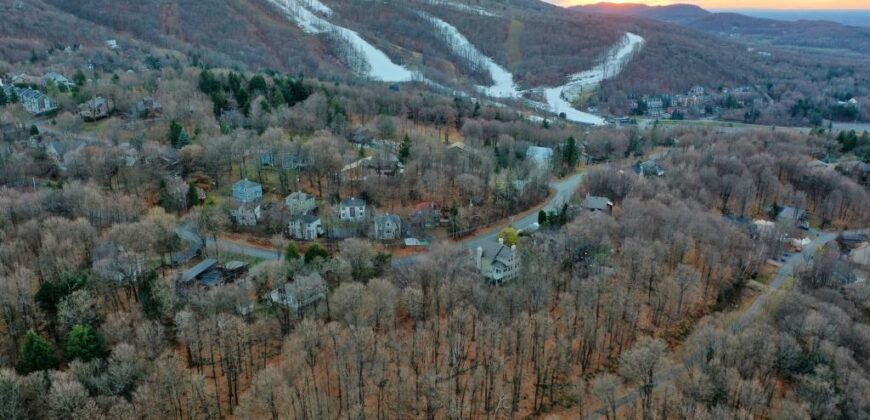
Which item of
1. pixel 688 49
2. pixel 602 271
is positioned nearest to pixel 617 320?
pixel 602 271

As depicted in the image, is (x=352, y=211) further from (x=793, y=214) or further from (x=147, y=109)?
(x=793, y=214)

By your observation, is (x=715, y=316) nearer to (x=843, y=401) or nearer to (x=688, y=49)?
(x=843, y=401)

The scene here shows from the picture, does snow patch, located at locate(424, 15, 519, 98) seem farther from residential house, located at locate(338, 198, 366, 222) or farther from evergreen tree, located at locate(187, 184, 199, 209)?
evergreen tree, located at locate(187, 184, 199, 209)

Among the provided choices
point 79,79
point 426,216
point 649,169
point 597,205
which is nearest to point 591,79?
point 649,169

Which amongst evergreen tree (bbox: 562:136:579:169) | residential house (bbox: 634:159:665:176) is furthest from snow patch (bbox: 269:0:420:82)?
residential house (bbox: 634:159:665:176)

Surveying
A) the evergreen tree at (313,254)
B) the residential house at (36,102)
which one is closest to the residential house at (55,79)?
the residential house at (36,102)

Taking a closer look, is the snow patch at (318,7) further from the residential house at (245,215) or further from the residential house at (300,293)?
the residential house at (300,293)
